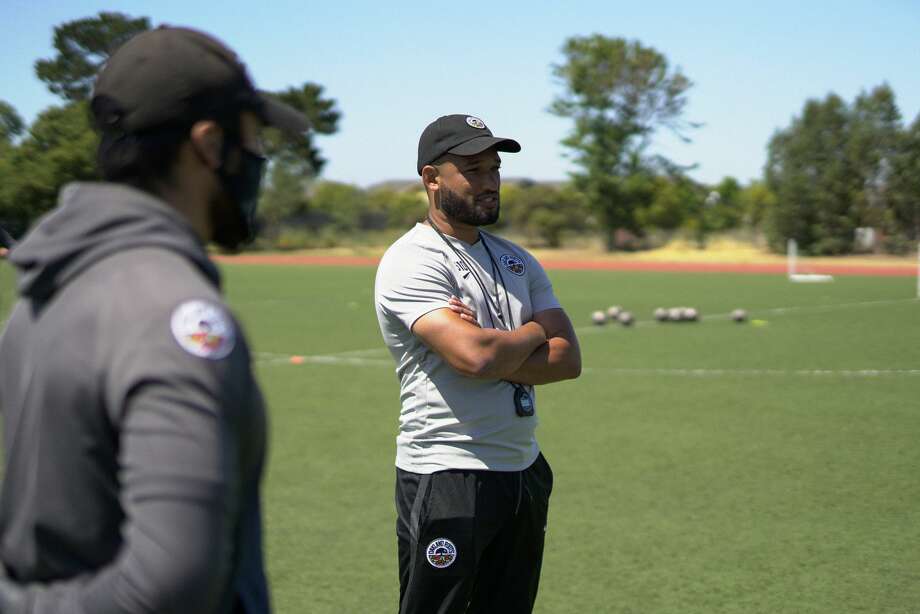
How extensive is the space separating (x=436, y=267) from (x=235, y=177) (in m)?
2.27

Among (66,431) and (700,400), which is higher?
(66,431)

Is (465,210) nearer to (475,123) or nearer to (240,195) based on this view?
(475,123)

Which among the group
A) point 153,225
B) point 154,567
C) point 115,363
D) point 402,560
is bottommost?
point 402,560

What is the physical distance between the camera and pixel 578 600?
18.2 feet

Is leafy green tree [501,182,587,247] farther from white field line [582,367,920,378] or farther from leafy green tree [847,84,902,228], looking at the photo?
white field line [582,367,920,378]

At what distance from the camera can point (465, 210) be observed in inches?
158

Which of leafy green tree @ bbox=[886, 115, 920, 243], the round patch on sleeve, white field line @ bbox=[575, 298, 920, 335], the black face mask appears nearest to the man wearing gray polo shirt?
the black face mask

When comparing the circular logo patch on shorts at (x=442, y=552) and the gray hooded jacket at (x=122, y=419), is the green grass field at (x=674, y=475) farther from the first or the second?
the gray hooded jacket at (x=122, y=419)

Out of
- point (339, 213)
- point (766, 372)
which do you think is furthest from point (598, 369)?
point (339, 213)

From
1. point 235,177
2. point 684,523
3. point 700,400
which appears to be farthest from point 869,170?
point 235,177

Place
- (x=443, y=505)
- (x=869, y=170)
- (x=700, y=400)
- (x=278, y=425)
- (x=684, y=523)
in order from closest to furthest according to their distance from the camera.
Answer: (x=443, y=505), (x=684, y=523), (x=278, y=425), (x=700, y=400), (x=869, y=170)

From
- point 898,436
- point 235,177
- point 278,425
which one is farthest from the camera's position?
point 278,425

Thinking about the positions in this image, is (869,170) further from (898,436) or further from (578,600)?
(578,600)

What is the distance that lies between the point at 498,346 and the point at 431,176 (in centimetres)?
75
